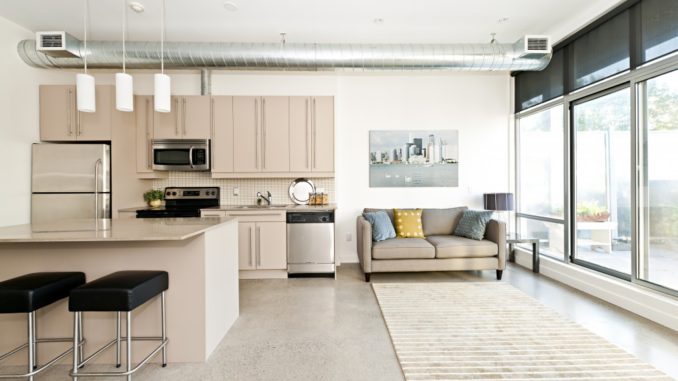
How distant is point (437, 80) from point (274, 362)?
4.45m

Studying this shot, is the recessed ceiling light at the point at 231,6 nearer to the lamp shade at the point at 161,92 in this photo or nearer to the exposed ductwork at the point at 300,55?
the exposed ductwork at the point at 300,55

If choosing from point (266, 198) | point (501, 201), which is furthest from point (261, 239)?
point (501, 201)

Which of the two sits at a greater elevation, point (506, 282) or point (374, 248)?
point (374, 248)

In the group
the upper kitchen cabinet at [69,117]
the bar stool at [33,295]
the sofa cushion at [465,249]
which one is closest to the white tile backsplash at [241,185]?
the upper kitchen cabinet at [69,117]

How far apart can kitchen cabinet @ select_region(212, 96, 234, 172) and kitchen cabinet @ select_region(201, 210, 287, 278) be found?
0.70 m

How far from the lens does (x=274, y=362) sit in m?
2.14

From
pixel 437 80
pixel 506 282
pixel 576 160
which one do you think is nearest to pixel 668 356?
pixel 506 282

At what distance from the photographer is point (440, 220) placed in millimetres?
4469

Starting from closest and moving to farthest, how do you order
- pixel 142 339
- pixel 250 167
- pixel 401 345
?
pixel 142 339 < pixel 401 345 < pixel 250 167

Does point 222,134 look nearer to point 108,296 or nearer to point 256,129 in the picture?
point 256,129

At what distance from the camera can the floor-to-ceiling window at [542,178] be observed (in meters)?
4.02

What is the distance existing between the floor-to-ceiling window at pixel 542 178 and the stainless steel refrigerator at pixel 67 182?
19.0ft

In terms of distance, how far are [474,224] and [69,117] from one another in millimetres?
5393

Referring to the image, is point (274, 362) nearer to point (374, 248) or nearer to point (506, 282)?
point (374, 248)
